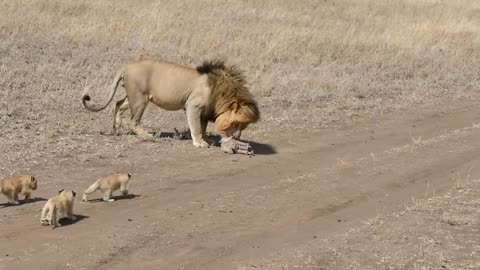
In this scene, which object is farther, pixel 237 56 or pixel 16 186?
pixel 237 56

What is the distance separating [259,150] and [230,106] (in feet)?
2.56

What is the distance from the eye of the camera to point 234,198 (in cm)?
872

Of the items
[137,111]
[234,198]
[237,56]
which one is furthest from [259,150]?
[237,56]

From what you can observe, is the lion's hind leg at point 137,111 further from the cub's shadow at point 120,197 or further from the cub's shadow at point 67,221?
the cub's shadow at point 67,221

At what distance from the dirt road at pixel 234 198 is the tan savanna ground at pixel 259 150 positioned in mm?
25

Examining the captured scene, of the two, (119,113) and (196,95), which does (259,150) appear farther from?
(119,113)

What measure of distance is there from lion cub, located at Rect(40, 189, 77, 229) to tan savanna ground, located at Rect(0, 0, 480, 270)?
88 millimetres

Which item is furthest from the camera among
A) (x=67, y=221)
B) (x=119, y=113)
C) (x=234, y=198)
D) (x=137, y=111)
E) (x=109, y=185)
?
(x=119, y=113)

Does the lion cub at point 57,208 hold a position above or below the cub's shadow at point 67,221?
above

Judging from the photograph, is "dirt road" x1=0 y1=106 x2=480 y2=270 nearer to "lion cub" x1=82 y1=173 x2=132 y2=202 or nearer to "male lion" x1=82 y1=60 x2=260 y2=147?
"lion cub" x1=82 y1=173 x2=132 y2=202

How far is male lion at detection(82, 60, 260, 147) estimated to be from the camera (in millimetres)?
11023

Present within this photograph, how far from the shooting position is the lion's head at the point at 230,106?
1097 cm

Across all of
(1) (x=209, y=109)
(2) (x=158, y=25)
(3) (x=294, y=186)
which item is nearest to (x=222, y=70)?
(1) (x=209, y=109)

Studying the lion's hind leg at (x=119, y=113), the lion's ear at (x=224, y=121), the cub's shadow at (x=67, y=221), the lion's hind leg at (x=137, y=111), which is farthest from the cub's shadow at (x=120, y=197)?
the lion's hind leg at (x=119, y=113)
